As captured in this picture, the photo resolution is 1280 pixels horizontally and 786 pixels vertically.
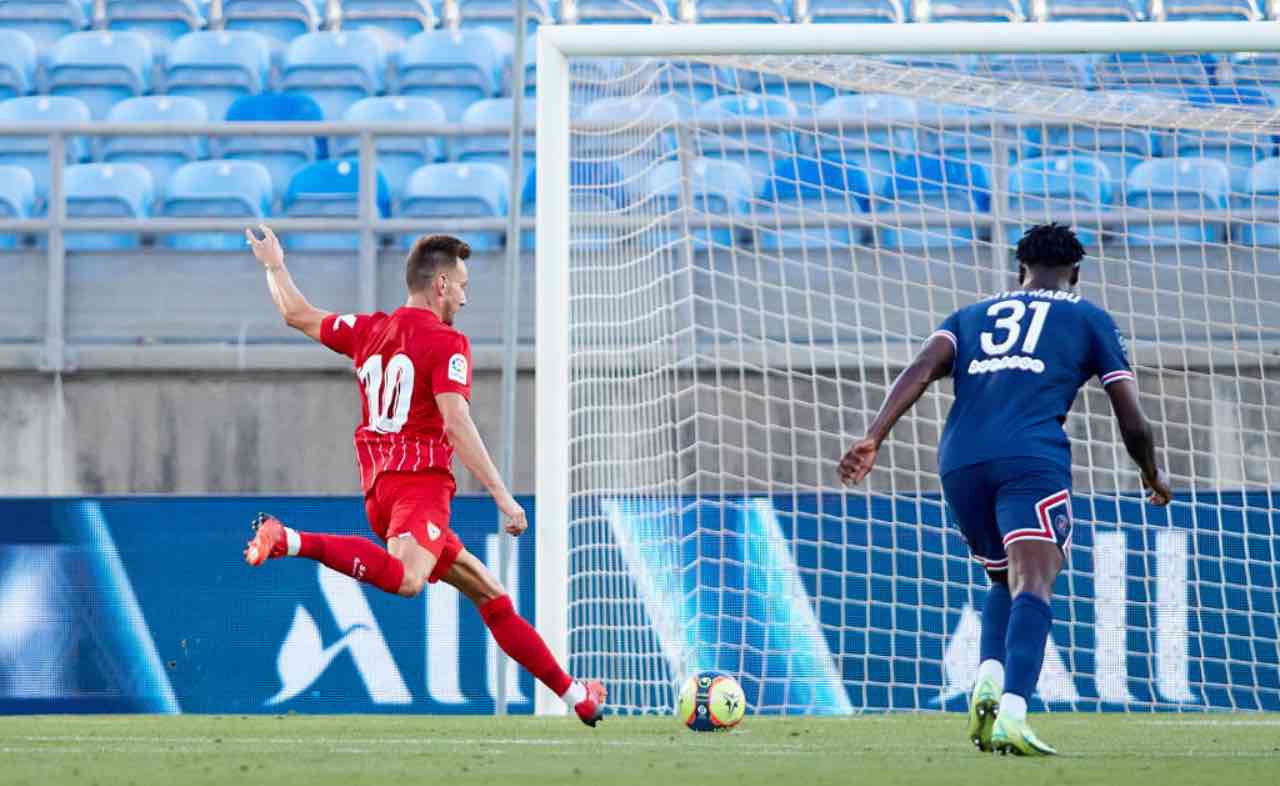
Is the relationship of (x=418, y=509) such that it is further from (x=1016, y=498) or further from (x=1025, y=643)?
(x=1025, y=643)

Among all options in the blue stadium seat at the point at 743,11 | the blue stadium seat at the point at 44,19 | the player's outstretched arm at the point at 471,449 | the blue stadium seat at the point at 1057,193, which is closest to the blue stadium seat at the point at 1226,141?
the blue stadium seat at the point at 1057,193

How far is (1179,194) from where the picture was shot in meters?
9.52

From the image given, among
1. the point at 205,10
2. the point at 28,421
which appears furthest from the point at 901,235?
the point at 205,10

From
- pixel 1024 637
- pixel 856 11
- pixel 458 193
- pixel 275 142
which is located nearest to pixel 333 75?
pixel 275 142

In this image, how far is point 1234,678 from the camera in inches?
314

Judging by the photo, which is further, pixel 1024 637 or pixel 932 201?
pixel 932 201

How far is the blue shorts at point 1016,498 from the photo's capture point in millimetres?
4625

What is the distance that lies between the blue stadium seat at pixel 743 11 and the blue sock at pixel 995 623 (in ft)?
26.5

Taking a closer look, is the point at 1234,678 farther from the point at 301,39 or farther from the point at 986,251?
the point at 301,39

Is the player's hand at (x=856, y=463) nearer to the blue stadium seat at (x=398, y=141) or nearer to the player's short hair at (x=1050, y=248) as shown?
the player's short hair at (x=1050, y=248)

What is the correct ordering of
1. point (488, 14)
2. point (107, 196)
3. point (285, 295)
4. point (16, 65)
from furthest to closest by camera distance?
point (488, 14), point (16, 65), point (107, 196), point (285, 295)

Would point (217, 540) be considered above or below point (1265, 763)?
above

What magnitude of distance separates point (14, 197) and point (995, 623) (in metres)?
7.23

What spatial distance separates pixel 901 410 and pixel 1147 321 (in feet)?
15.8
